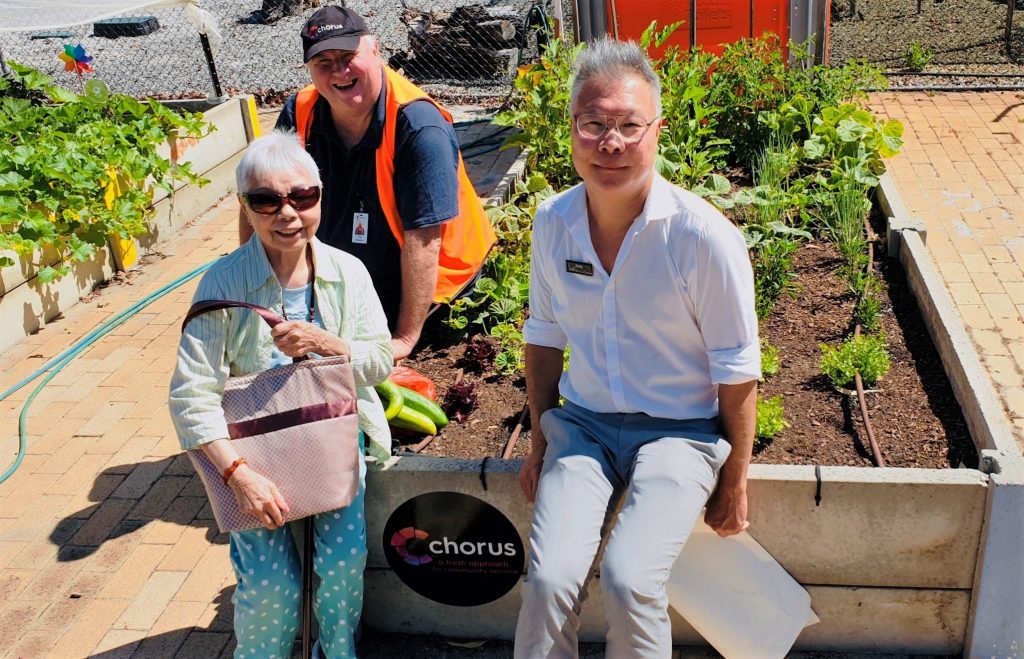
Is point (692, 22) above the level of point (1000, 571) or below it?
above

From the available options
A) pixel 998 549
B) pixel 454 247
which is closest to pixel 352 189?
pixel 454 247

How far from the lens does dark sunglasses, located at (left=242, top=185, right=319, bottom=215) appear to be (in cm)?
258

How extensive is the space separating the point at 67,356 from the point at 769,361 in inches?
152

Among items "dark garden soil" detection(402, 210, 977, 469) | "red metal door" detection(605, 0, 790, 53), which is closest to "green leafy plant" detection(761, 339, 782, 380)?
"dark garden soil" detection(402, 210, 977, 469)

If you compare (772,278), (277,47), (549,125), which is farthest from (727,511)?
(277,47)

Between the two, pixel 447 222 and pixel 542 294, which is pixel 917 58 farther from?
pixel 542 294

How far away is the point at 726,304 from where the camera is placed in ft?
7.85

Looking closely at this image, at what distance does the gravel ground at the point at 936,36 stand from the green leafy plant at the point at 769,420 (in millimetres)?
7319

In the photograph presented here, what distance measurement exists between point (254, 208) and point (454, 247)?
143cm

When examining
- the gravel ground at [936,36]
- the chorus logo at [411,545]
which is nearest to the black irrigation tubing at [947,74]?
the gravel ground at [936,36]

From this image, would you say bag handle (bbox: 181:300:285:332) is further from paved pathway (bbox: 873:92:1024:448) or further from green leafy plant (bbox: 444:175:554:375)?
paved pathway (bbox: 873:92:1024:448)

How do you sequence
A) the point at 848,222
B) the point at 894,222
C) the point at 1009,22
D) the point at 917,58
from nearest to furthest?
the point at 848,222
the point at 894,222
the point at 917,58
the point at 1009,22

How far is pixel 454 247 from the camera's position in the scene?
3.95 metres

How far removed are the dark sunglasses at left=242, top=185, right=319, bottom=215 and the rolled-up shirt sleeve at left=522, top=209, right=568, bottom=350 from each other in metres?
0.64
